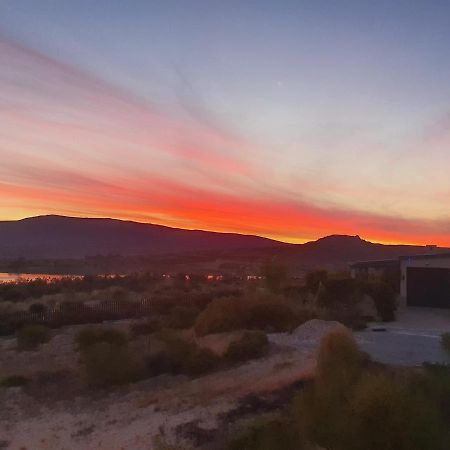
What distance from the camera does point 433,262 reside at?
36125 millimetres

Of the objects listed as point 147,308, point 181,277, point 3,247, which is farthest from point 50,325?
point 3,247

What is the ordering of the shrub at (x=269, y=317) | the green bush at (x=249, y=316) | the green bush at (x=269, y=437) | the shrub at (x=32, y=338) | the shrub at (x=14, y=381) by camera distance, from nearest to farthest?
the green bush at (x=269, y=437) → the shrub at (x=14, y=381) → the green bush at (x=249, y=316) → the shrub at (x=32, y=338) → the shrub at (x=269, y=317)

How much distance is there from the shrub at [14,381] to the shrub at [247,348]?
20.4 feet

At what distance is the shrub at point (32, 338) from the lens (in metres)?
26.1

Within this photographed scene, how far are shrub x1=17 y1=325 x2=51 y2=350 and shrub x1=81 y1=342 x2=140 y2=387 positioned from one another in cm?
786

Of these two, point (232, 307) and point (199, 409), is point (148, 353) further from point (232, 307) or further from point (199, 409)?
point (199, 409)

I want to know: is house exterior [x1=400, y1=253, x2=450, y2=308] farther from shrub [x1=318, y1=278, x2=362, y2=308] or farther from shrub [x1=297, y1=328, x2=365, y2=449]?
shrub [x1=297, y1=328, x2=365, y2=449]

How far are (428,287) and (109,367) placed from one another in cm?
2354

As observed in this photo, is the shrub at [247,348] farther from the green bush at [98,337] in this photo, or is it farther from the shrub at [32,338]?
the shrub at [32,338]

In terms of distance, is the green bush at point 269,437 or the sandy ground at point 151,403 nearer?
the green bush at point 269,437

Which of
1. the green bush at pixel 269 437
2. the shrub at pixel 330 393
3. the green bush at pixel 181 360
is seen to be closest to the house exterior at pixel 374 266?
the green bush at pixel 181 360

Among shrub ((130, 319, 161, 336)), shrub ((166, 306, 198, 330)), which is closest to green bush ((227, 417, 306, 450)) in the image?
shrub ((130, 319, 161, 336))

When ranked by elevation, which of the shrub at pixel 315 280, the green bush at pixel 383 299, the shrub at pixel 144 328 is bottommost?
the shrub at pixel 144 328

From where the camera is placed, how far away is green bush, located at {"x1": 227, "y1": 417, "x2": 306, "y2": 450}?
985 centimetres
